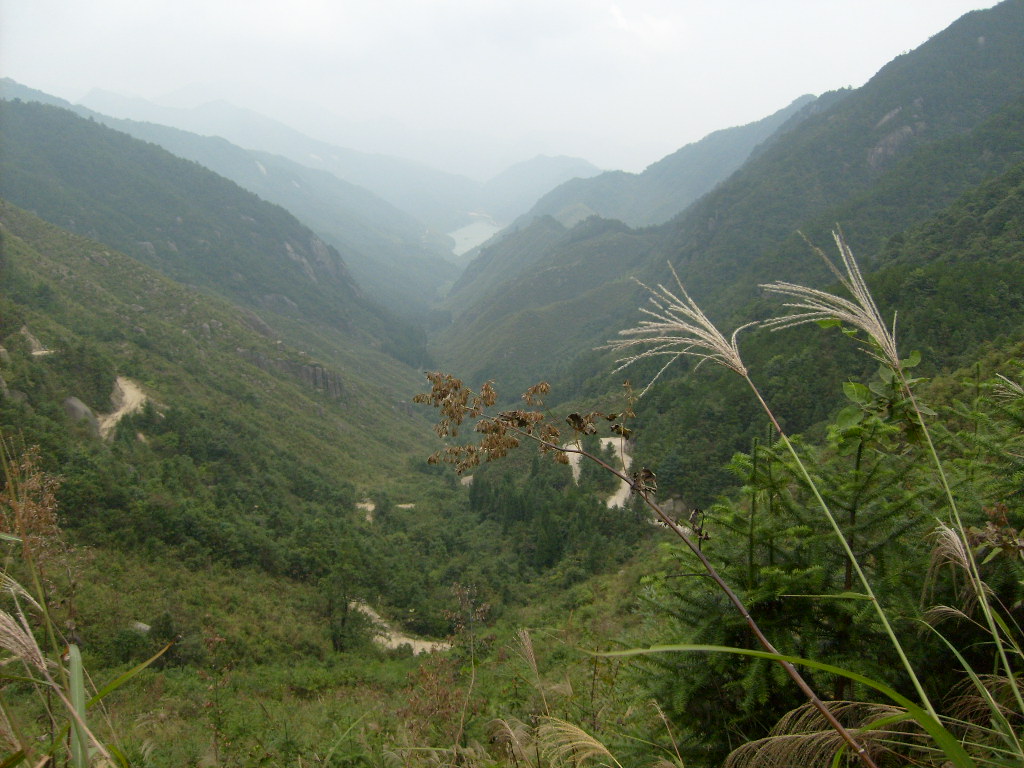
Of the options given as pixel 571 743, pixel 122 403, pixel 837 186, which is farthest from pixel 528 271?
pixel 571 743

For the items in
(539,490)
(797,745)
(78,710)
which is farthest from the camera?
(539,490)

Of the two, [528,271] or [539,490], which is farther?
[528,271]

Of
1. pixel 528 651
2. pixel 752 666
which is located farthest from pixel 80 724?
pixel 752 666

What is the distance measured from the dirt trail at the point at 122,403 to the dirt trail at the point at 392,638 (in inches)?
598

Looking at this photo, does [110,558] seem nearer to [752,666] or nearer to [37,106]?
[752,666]

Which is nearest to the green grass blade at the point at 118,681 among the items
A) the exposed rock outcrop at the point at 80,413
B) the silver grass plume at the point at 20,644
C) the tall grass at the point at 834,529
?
the silver grass plume at the point at 20,644

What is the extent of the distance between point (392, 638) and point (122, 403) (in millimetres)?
20082

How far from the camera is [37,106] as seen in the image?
317 ft

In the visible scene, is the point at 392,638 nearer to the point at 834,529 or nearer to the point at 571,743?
the point at 571,743

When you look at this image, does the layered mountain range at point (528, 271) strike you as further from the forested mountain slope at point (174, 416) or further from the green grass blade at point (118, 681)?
the green grass blade at point (118, 681)

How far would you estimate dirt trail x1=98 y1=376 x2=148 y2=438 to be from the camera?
85.6 ft

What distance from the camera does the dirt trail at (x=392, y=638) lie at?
20844 mm

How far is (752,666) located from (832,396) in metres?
32.7

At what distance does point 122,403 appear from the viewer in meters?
28.9
